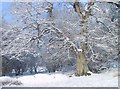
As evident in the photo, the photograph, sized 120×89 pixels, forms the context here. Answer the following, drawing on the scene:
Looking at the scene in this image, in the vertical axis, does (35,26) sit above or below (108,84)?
above

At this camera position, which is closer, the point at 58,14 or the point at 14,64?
the point at 58,14

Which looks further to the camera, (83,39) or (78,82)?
(83,39)

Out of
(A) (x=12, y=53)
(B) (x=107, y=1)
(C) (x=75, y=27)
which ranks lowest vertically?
(A) (x=12, y=53)

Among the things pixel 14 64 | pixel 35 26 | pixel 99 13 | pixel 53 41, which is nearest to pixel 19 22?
pixel 35 26

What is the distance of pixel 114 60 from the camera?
2080cm

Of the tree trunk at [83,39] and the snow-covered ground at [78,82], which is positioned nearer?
the snow-covered ground at [78,82]

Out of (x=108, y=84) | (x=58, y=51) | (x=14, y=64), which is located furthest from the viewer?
(x=14, y=64)

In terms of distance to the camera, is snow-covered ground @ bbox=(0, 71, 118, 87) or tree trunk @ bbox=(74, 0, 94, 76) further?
tree trunk @ bbox=(74, 0, 94, 76)

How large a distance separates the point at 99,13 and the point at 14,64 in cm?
1665

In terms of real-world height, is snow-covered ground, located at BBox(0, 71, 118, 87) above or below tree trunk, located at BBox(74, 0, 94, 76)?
below

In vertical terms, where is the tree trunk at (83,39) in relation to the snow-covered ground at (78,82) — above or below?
above

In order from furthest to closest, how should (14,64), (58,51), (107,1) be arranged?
1. (14,64)
2. (58,51)
3. (107,1)

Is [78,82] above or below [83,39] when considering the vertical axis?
below

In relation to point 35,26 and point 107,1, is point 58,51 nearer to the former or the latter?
point 35,26
